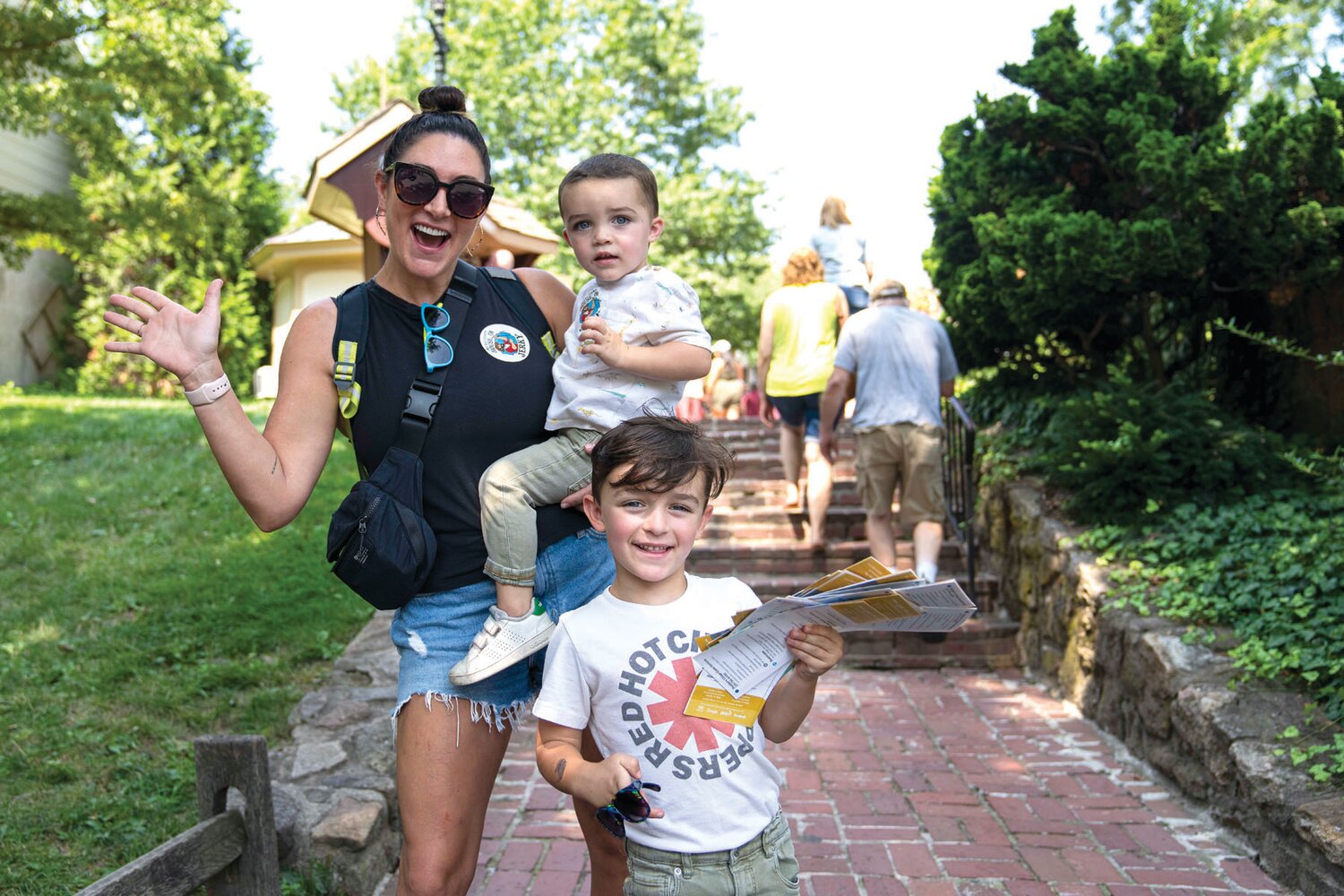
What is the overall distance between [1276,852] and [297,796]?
11.0 feet

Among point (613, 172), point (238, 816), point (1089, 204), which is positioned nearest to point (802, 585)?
point (1089, 204)

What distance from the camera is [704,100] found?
2870 centimetres

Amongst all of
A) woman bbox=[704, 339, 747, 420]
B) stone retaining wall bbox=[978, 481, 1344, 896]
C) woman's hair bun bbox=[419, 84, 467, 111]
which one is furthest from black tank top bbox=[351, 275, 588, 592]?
woman bbox=[704, 339, 747, 420]

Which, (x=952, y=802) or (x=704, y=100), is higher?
(x=704, y=100)

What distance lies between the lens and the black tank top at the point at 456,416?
2283 millimetres

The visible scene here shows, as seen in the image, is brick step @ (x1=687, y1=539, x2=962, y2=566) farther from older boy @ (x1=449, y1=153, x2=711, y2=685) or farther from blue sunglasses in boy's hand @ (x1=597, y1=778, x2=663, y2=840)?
blue sunglasses in boy's hand @ (x1=597, y1=778, x2=663, y2=840)

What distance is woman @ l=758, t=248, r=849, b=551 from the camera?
7.69m

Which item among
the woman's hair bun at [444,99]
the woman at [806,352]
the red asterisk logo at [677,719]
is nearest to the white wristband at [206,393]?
the woman's hair bun at [444,99]

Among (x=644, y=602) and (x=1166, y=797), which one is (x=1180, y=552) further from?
(x=644, y=602)

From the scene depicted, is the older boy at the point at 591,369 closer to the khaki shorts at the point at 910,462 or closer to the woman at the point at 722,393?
the khaki shorts at the point at 910,462

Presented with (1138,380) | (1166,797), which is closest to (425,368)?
(1166,797)

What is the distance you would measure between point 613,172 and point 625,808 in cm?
137

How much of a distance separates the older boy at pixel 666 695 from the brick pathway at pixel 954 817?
1871 millimetres

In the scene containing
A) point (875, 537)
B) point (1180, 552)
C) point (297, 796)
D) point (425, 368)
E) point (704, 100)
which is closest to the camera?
point (425, 368)
